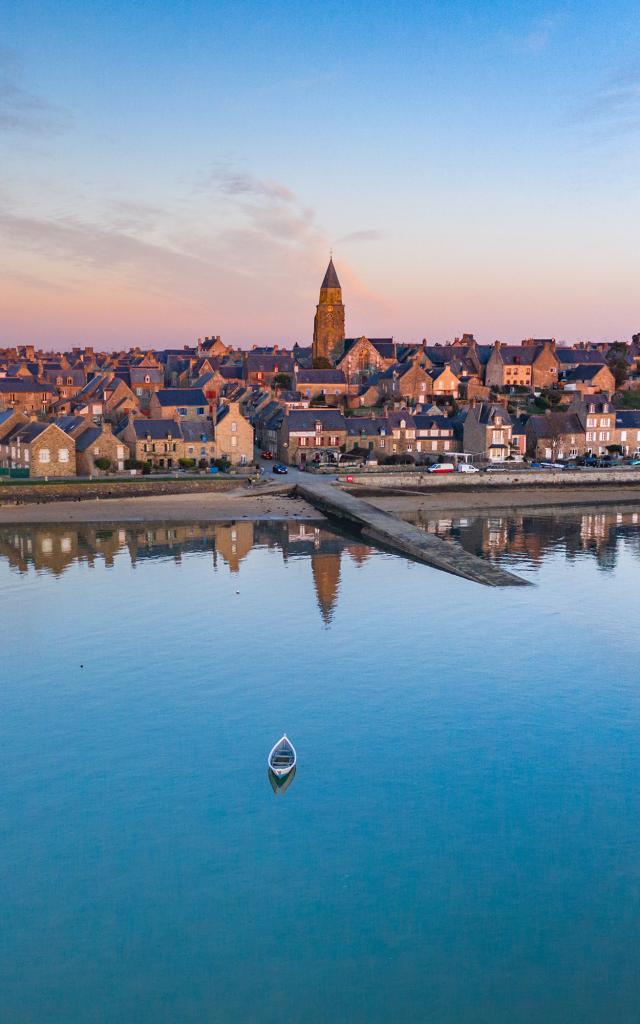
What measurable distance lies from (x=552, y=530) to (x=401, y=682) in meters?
34.3

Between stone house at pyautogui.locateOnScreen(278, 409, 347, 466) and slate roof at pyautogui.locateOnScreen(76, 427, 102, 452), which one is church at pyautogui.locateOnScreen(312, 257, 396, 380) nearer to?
stone house at pyautogui.locateOnScreen(278, 409, 347, 466)

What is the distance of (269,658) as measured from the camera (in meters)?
30.4

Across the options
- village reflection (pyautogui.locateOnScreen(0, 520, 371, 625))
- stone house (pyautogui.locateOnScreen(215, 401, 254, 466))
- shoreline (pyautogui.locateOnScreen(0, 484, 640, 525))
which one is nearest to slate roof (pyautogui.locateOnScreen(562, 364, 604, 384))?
shoreline (pyautogui.locateOnScreen(0, 484, 640, 525))

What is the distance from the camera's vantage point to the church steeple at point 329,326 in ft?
422

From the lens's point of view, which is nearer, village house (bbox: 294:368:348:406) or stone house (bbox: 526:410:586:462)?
stone house (bbox: 526:410:586:462)

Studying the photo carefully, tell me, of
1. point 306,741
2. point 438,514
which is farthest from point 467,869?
point 438,514

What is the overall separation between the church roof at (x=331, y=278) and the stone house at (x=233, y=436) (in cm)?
5424

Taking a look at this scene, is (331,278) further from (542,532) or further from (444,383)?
(542,532)

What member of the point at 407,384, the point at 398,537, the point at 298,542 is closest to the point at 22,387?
the point at 407,384

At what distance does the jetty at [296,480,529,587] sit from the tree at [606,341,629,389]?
240 feet

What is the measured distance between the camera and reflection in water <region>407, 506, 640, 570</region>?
166ft

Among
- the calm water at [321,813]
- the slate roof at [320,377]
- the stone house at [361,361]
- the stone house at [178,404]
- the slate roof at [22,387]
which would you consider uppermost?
the stone house at [361,361]

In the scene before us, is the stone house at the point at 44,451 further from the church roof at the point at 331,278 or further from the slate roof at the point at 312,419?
the church roof at the point at 331,278

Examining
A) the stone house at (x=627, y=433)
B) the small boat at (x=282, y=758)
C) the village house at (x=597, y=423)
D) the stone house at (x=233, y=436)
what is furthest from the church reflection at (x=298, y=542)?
the stone house at (x=627, y=433)
